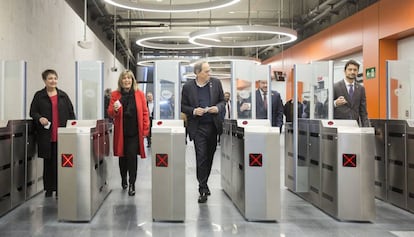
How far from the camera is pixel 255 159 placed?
3510 mm

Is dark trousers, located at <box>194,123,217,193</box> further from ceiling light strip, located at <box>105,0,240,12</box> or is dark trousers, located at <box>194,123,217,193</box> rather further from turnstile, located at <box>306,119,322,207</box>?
ceiling light strip, located at <box>105,0,240,12</box>

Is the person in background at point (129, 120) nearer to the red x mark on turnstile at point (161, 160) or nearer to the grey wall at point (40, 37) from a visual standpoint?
the red x mark on turnstile at point (161, 160)

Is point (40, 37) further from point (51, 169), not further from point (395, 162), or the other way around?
point (395, 162)

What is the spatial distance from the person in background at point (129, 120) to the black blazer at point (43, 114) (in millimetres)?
496

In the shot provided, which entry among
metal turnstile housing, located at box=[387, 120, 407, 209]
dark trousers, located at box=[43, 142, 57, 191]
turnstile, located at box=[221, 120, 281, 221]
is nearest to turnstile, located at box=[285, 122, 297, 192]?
metal turnstile housing, located at box=[387, 120, 407, 209]

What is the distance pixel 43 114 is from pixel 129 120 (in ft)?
2.97

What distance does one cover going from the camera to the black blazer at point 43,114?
4316mm

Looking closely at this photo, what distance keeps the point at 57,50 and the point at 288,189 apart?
4603mm

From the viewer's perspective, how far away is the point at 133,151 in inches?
179

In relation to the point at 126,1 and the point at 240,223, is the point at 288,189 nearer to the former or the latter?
the point at 240,223

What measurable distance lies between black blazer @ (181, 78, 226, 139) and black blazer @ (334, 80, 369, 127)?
1.37 meters

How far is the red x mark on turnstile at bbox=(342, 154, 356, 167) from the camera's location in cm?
354

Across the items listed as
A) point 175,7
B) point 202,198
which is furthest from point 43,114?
point 175,7

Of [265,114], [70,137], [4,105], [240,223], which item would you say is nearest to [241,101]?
[265,114]
